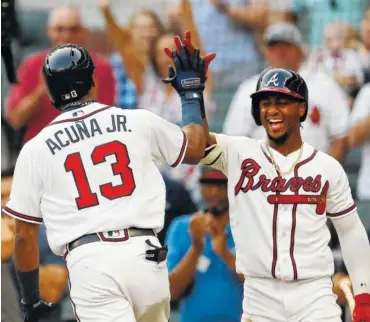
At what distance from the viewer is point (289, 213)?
523 cm

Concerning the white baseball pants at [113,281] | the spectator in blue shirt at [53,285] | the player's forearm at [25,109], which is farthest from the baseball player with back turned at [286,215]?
the player's forearm at [25,109]

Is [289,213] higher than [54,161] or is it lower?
lower

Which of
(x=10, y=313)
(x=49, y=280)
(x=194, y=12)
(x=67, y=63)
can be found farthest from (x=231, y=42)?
(x=67, y=63)

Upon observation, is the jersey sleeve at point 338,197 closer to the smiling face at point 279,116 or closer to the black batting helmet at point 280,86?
the smiling face at point 279,116

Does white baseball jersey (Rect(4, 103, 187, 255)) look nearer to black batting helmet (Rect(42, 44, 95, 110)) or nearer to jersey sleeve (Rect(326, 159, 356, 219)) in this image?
black batting helmet (Rect(42, 44, 95, 110))

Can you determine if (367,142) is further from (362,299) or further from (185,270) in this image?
(362,299)

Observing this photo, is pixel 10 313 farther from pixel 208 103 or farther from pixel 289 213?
pixel 208 103

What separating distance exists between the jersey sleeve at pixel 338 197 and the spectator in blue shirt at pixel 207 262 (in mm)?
1042

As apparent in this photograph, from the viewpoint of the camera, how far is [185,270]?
645 cm

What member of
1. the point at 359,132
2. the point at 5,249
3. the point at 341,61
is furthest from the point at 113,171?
the point at 341,61

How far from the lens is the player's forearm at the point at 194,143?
503 cm

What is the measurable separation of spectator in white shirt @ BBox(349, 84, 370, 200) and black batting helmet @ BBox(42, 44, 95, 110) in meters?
3.11

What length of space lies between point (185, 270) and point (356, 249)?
1357 mm

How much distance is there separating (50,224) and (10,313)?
4.75 feet
